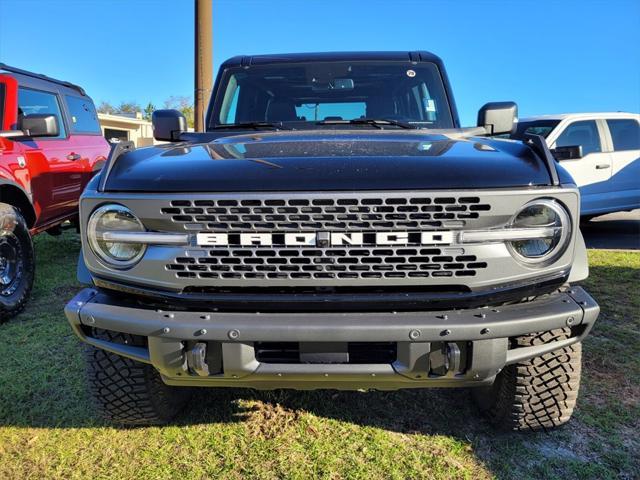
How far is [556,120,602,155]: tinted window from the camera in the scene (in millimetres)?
7648

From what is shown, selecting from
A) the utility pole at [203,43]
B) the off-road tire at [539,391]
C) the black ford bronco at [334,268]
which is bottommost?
the off-road tire at [539,391]

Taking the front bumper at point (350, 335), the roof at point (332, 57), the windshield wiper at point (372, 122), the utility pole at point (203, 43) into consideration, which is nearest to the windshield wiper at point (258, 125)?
the windshield wiper at point (372, 122)

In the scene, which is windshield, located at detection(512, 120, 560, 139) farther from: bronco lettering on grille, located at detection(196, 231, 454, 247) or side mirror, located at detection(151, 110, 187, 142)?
bronco lettering on grille, located at detection(196, 231, 454, 247)

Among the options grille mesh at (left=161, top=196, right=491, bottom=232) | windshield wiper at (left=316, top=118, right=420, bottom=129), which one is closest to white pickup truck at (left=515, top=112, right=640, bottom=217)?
windshield wiper at (left=316, top=118, right=420, bottom=129)

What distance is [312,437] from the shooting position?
8.29 feet

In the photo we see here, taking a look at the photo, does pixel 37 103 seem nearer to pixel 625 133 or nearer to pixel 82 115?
pixel 82 115

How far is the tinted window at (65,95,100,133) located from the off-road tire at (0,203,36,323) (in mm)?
2243

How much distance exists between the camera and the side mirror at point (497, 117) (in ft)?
10.3

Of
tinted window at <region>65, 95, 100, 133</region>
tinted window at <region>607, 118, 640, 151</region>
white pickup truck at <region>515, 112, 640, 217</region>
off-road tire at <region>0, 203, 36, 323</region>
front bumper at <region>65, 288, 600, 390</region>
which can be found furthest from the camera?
tinted window at <region>607, 118, 640, 151</region>

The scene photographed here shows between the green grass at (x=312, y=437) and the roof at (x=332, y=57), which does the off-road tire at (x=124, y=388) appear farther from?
the roof at (x=332, y=57)

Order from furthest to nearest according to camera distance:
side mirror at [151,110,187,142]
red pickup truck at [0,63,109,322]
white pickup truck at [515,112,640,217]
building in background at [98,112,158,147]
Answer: building in background at [98,112,158,147] → white pickup truck at [515,112,640,217] → red pickup truck at [0,63,109,322] → side mirror at [151,110,187,142]

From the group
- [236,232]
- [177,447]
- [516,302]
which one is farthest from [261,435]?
[516,302]

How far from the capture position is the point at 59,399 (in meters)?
2.92

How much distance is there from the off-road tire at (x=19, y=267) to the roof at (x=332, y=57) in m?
2.28
